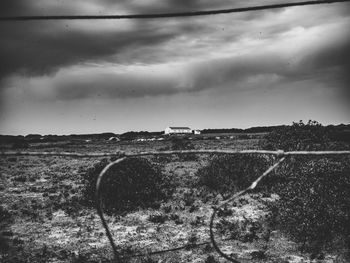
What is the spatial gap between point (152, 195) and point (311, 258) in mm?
6493

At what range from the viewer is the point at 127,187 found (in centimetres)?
1171

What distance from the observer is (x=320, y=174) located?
32.2 ft

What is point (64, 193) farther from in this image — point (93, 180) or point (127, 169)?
point (127, 169)

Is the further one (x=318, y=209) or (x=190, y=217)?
(x=190, y=217)

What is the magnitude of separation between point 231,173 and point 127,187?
196 inches

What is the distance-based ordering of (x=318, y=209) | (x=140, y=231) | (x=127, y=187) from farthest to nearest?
(x=127, y=187) < (x=140, y=231) < (x=318, y=209)

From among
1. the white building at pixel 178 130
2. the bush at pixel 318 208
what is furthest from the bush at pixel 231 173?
the white building at pixel 178 130

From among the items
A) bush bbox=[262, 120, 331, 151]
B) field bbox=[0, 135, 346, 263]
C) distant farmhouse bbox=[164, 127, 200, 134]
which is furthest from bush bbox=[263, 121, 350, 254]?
distant farmhouse bbox=[164, 127, 200, 134]

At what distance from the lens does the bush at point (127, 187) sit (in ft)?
37.2

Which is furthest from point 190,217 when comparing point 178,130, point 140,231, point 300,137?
point 178,130

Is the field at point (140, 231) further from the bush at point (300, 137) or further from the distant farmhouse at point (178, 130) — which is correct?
the distant farmhouse at point (178, 130)

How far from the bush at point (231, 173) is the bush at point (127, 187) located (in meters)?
2.35

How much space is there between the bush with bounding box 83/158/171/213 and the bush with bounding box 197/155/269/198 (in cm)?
235

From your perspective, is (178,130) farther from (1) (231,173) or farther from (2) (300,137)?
(1) (231,173)
